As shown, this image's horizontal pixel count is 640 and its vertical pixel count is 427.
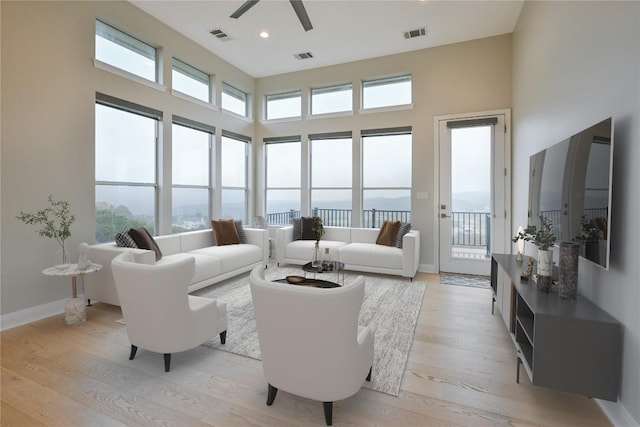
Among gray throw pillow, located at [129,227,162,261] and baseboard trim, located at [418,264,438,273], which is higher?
gray throw pillow, located at [129,227,162,261]

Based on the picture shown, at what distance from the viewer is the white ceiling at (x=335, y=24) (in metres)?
3.92

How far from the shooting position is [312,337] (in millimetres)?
1538

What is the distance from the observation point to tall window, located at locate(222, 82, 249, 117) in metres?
5.78

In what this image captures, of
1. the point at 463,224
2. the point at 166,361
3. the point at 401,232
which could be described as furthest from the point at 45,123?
the point at 463,224

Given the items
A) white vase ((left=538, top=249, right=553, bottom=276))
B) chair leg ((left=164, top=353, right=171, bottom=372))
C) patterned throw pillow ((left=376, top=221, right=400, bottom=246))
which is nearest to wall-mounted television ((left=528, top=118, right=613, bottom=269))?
white vase ((left=538, top=249, right=553, bottom=276))

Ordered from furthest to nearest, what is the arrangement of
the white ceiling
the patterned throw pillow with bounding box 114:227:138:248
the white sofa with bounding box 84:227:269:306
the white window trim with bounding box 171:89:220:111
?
the white window trim with bounding box 171:89:220:111 → the white ceiling → the patterned throw pillow with bounding box 114:227:138:248 → the white sofa with bounding box 84:227:269:306

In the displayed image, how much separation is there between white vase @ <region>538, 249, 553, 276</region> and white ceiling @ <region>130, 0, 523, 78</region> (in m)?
3.35

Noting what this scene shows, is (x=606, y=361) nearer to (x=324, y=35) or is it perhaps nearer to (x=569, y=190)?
(x=569, y=190)

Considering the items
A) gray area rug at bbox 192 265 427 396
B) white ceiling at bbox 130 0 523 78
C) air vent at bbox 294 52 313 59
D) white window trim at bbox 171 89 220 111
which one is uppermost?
air vent at bbox 294 52 313 59

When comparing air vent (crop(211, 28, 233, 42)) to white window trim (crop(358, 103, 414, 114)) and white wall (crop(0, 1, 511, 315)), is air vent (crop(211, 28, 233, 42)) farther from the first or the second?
white window trim (crop(358, 103, 414, 114))

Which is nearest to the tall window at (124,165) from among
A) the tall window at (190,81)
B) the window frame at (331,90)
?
the tall window at (190,81)

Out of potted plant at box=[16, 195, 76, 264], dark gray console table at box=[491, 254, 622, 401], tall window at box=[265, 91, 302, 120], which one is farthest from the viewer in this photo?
tall window at box=[265, 91, 302, 120]

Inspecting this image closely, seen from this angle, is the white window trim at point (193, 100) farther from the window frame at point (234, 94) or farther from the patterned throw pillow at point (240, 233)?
the patterned throw pillow at point (240, 233)

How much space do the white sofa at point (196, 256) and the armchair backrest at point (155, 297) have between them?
987mm
